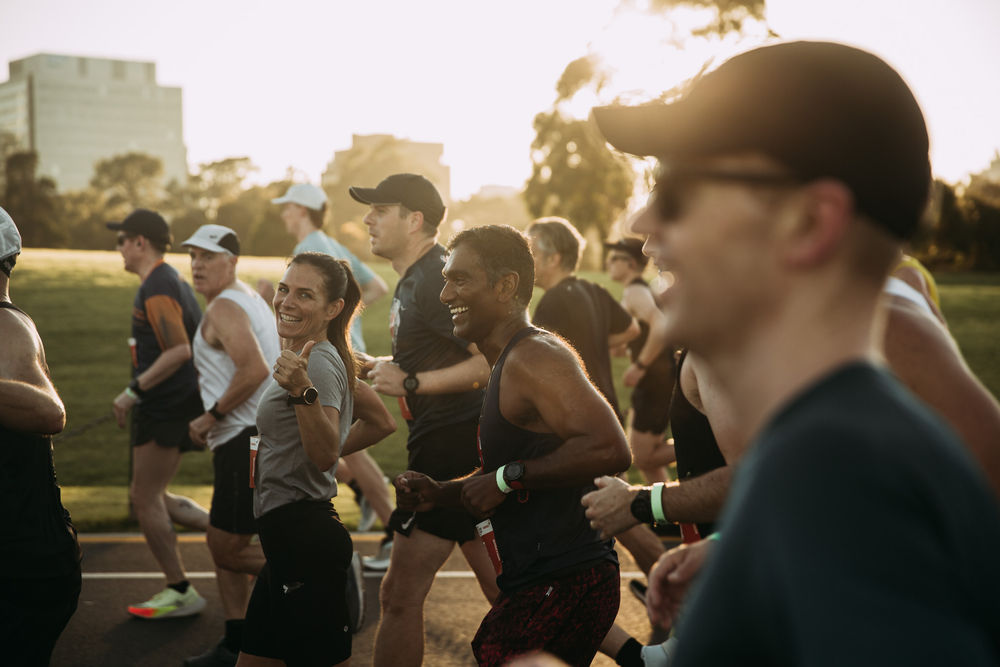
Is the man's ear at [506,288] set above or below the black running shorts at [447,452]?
above

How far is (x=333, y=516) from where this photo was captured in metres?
3.97

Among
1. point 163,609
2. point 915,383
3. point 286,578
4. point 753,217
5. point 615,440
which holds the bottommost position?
point 163,609

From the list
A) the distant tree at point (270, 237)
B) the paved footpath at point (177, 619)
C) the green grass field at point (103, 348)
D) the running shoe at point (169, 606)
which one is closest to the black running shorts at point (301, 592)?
the paved footpath at point (177, 619)

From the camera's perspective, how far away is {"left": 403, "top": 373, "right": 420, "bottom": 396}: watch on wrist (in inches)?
181

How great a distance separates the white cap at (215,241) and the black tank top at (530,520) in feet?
10.9

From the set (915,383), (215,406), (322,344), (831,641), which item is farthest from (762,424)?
(215,406)

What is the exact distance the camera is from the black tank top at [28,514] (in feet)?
10.0

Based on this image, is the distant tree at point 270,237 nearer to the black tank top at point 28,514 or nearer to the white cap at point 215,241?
the white cap at point 215,241

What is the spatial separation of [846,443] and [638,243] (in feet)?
24.0

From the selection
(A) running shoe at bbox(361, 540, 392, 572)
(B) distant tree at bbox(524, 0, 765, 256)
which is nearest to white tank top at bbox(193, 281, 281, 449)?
(A) running shoe at bbox(361, 540, 392, 572)

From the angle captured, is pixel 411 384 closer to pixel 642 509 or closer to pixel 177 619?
pixel 642 509

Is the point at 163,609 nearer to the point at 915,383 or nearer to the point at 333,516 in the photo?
the point at 333,516

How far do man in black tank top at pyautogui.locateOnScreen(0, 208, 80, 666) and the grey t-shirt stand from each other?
0.87 m

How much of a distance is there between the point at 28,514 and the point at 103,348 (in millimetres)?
19887
